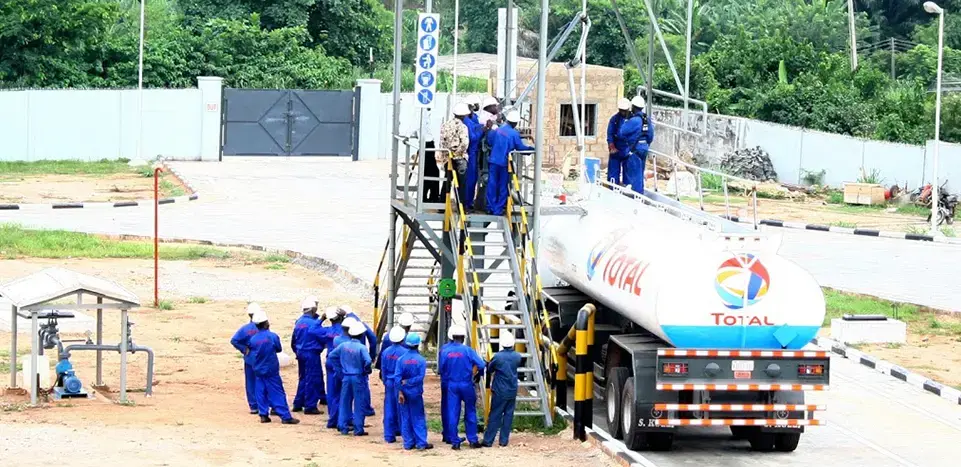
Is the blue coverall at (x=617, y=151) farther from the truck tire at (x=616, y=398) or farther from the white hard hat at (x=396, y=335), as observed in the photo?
the white hard hat at (x=396, y=335)

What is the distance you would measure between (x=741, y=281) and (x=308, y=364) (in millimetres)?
5531

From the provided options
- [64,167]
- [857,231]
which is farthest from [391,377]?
[64,167]

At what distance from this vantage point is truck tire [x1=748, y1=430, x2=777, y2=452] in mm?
18016

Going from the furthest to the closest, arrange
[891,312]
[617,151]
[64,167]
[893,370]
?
1. [64,167]
2. [891,312]
3. [617,151]
4. [893,370]

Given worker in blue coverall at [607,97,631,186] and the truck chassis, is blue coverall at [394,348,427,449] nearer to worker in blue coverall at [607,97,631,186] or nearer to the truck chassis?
the truck chassis

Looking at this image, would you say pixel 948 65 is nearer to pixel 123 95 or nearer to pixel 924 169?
pixel 924 169

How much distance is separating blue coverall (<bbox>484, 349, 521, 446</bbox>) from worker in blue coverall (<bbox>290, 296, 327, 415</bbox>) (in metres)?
2.46

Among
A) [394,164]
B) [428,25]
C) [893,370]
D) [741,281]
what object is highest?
[428,25]

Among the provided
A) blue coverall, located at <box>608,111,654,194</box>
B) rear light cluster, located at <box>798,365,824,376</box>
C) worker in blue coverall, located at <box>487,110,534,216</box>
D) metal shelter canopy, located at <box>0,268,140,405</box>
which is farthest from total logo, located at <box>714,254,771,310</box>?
metal shelter canopy, located at <box>0,268,140,405</box>

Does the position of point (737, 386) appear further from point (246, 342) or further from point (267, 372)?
point (246, 342)

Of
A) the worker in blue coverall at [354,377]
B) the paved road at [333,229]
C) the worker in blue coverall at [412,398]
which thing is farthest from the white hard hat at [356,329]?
the paved road at [333,229]

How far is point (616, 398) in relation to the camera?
1834 cm

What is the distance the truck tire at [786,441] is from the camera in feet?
58.8

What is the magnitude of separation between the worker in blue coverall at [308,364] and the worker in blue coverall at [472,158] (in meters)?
2.61
